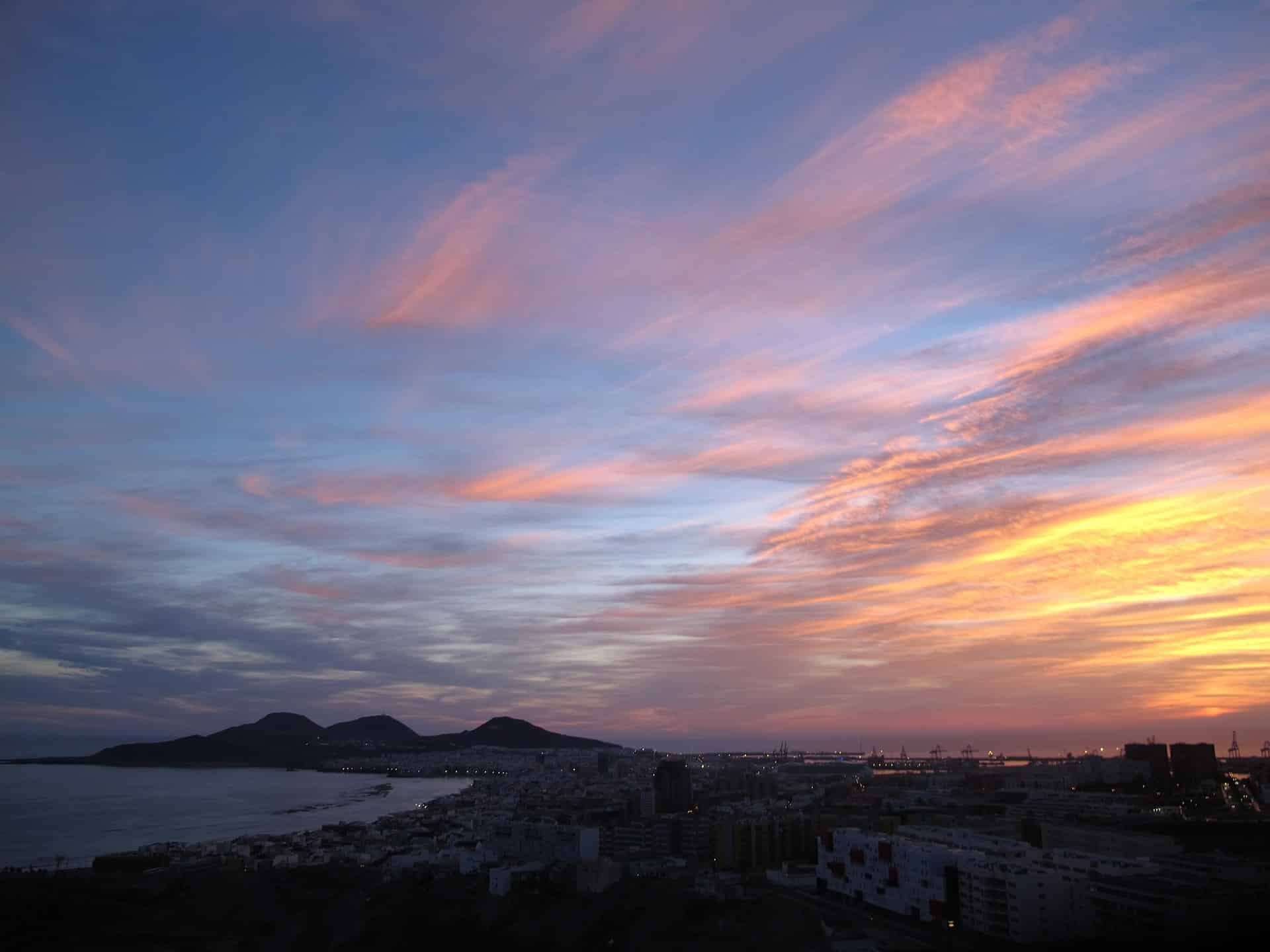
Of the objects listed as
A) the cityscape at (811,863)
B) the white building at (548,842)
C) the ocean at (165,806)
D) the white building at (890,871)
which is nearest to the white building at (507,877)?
the cityscape at (811,863)

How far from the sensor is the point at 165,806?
40406 mm

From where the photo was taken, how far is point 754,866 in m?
20.3

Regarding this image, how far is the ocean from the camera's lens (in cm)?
2730

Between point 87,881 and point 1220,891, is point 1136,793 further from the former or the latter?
point 87,881

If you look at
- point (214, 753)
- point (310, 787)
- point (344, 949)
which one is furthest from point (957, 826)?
point (214, 753)

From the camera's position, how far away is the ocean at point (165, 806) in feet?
89.6

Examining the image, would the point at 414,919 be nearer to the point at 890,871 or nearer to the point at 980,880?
the point at 890,871

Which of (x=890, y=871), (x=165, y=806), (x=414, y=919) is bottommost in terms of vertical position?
(x=414, y=919)

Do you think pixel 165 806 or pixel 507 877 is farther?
pixel 165 806

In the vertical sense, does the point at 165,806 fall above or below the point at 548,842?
below

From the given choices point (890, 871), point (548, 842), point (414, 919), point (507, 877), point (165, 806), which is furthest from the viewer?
point (165, 806)

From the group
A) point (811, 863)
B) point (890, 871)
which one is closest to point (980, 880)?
point (890, 871)

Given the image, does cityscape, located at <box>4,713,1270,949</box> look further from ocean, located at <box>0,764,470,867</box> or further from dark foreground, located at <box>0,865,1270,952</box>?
ocean, located at <box>0,764,470,867</box>

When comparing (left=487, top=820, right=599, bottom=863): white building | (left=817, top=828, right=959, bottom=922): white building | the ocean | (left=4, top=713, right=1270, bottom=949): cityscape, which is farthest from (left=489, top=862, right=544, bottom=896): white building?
the ocean
